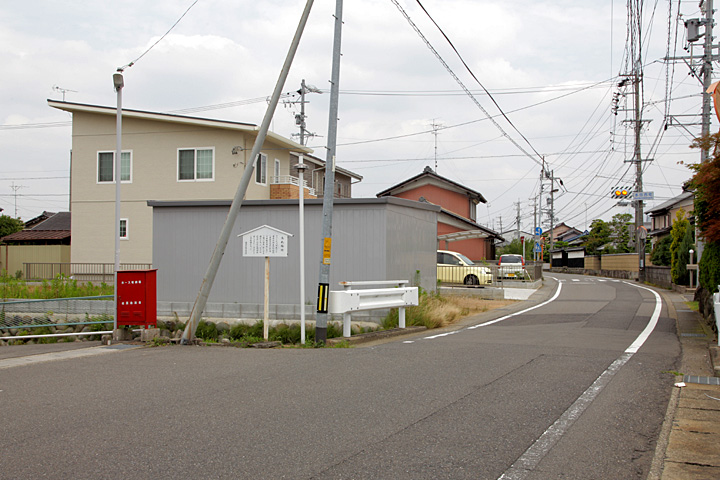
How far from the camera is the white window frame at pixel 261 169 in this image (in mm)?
26020

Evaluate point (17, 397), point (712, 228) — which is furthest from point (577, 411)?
point (712, 228)

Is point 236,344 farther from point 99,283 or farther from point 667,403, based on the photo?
point 99,283

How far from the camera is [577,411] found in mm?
5938

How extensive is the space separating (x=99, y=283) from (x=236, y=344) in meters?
16.0

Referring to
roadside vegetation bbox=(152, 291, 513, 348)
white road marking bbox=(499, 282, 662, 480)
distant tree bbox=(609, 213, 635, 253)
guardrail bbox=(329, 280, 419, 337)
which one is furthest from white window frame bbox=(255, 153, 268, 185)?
distant tree bbox=(609, 213, 635, 253)

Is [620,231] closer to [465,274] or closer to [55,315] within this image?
[465,274]

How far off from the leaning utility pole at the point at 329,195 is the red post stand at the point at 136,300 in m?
3.81

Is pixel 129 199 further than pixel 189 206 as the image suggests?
Yes

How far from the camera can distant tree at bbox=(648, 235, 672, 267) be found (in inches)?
1568

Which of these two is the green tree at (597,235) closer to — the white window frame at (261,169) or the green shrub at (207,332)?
the white window frame at (261,169)

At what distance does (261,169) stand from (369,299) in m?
15.3

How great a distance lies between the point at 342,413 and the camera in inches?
229

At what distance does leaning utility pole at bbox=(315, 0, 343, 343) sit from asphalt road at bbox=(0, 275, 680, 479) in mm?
989

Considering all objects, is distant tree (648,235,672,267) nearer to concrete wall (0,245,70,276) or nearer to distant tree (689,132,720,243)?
distant tree (689,132,720,243)
